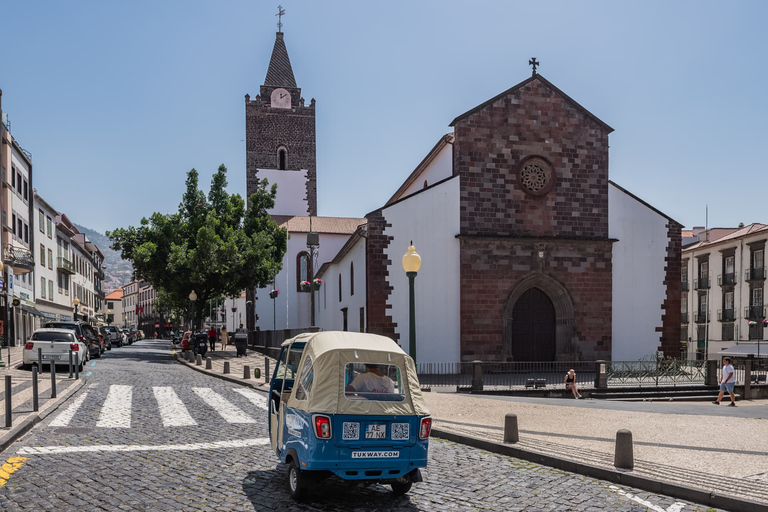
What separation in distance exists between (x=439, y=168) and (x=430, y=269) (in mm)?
7335

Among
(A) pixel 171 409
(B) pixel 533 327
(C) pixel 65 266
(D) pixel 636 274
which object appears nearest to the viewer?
(A) pixel 171 409

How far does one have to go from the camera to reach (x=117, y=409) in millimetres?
13625

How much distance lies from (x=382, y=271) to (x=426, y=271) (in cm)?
179

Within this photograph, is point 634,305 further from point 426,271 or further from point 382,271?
point 382,271

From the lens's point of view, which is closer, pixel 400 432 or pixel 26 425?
pixel 400 432

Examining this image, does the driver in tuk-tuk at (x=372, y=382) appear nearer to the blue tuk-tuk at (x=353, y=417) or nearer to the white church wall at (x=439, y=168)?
the blue tuk-tuk at (x=353, y=417)

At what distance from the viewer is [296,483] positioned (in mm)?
6781

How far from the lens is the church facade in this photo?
87.5 feet

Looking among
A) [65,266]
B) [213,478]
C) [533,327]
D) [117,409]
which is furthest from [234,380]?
[65,266]

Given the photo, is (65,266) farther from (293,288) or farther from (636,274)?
(636,274)

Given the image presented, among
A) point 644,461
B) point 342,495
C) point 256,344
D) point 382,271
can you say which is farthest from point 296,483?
point 256,344

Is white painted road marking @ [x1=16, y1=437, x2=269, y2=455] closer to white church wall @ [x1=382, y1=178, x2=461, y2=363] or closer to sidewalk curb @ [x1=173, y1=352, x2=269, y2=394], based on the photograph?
sidewalk curb @ [x1=173, y1=352, x2=269, y2=394]

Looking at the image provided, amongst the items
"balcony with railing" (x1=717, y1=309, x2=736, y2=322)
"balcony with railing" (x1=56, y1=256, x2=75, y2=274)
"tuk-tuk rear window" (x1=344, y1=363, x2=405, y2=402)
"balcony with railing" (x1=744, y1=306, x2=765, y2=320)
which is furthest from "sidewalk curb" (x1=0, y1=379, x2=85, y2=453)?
"balcony with railing" (x1=717, y1=309, x2=736, y2=322)

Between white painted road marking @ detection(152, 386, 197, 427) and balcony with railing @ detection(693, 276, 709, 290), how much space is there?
1892 inches
